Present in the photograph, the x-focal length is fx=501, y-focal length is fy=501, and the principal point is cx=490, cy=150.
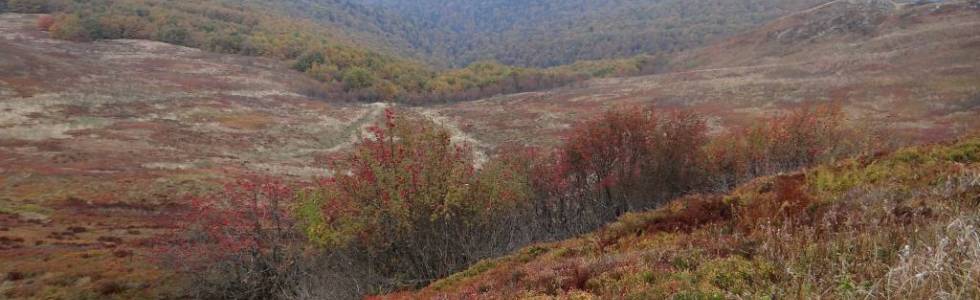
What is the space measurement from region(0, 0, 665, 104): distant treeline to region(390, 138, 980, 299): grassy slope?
123769 millimetres

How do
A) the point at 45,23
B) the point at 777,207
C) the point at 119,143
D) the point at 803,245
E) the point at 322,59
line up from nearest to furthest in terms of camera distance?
1. the point at 803,245
2. the point at 777,207
3. the point at 119,143
4. the point at 45,23
5. the point at 322,59

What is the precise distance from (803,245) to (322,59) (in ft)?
535

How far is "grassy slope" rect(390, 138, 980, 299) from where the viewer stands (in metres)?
5.65

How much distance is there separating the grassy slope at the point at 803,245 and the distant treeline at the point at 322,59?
406ft

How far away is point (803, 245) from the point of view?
746 centimetres

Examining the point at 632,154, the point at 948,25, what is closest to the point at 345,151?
the point at 632,154

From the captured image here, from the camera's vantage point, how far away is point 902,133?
53188 mm

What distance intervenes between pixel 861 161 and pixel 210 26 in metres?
196

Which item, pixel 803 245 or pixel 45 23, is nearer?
pixel 803 245

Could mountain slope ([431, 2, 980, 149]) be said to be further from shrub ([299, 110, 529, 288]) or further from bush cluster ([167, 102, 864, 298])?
shrub ([299, 110, 529, 288])

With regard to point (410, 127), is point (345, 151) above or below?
below

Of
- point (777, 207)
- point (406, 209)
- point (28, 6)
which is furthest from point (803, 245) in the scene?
point (28, 6)

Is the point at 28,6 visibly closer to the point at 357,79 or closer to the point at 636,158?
the point at 357,79

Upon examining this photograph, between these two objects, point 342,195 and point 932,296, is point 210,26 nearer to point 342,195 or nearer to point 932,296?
point 342,195
